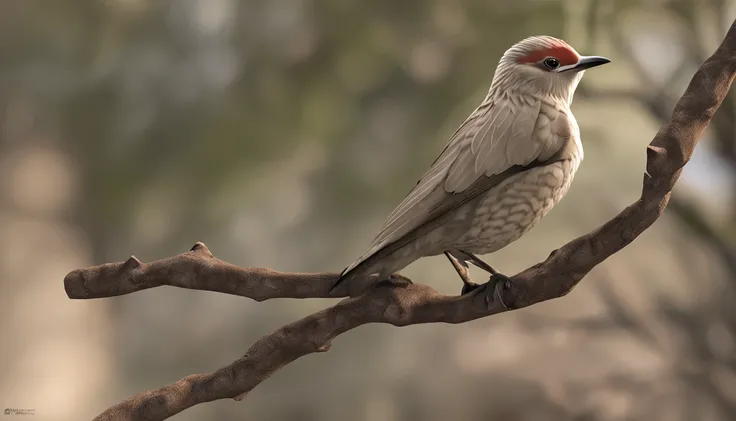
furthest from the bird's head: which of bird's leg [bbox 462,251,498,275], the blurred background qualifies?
the blurred background

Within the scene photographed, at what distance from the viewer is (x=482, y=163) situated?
775 mm

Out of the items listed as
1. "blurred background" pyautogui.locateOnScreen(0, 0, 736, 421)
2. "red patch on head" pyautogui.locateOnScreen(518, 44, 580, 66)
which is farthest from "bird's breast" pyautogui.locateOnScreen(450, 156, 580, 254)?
"blurred background" pyautogui.locateOnScreen(0, 0, 736, 421)

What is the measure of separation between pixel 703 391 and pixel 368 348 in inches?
34.8

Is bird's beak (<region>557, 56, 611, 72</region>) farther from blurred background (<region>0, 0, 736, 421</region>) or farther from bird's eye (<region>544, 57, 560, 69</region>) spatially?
blurred background (<region>0, 0, 736, 421</region>)

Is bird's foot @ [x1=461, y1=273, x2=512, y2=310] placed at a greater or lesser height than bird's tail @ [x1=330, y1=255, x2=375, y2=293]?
lesser

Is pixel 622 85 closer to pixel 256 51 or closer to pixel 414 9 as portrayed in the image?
pixel 414 9

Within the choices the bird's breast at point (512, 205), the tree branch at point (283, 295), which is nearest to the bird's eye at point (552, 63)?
the bird's breast at point (512, 205)

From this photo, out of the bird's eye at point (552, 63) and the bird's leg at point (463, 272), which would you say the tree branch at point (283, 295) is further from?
the bird's eye at point (552, 63)

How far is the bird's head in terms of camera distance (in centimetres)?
80

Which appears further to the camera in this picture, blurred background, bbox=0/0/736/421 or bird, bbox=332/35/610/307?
blurred background, bbox=0/0/736/421

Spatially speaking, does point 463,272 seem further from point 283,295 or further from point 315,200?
point 315,200

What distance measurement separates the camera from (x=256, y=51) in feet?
7.41

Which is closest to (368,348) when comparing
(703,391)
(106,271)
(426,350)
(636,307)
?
(426,350)

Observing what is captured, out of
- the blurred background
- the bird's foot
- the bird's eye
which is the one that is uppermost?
the blurred background
